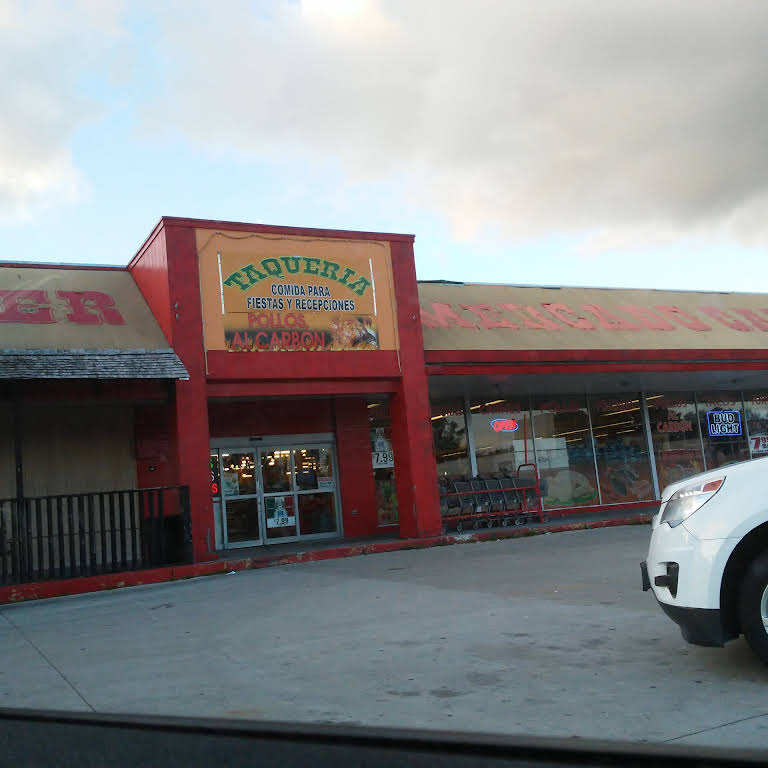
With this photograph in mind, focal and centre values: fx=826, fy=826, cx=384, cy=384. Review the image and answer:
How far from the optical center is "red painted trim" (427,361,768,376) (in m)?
16.2

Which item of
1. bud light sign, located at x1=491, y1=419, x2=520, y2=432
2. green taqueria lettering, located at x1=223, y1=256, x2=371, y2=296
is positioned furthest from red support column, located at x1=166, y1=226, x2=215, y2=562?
bud light sign, located at x1=491, y1=419, x2=520, y2=432

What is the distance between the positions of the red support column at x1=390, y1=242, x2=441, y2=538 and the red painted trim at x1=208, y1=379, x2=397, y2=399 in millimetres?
459

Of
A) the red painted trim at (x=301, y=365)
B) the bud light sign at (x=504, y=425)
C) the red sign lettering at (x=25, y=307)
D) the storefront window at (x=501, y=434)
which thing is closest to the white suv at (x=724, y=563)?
the red painted trim at (x=301, y=365)

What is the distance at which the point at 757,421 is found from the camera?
23516 mm

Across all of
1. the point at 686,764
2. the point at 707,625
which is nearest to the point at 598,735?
the point at 686,764

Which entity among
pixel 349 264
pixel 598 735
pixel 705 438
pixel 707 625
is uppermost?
pixel 349 264

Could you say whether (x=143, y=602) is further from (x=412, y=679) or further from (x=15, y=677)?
(x=412, y=679)

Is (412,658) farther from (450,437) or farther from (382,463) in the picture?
(450,437)

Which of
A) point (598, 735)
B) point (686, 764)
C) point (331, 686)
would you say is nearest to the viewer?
point (686, 764)

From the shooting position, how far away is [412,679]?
552cm

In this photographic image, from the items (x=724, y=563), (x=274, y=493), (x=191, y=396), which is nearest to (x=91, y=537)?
(x=191, y=396)

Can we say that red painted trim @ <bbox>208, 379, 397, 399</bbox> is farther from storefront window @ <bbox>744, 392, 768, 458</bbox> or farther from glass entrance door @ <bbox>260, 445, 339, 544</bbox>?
storefront window @ <bbox>744, 392, 768, 458</bbox>

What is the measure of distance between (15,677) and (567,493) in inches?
621

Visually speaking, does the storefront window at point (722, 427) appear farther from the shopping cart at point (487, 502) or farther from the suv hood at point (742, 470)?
the suv hood at point (742, 470)
